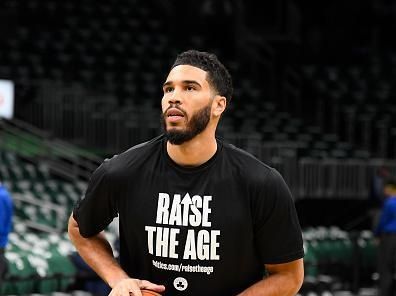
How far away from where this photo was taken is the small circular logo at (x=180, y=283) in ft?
11.0

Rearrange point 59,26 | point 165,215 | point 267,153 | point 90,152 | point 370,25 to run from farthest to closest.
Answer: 1. point 370,25
2. point 59,26
3. point 90,152
4. point 267,153
5. point 165,215

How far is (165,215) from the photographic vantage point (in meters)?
3.33

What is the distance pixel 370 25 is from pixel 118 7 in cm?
609

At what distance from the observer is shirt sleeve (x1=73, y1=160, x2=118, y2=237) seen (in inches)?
135

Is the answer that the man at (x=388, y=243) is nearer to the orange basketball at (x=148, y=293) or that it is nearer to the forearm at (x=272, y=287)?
the forearm at (x=272, y=287)

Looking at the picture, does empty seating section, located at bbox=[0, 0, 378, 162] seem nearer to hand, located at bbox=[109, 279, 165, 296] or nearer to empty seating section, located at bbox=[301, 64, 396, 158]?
empty seating section, located at bbox=[301, 64, 396, 158]

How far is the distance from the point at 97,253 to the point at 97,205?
185 mm

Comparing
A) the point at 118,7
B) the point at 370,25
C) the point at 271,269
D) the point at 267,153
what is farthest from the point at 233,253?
the point at 370,25

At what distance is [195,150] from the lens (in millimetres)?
3338

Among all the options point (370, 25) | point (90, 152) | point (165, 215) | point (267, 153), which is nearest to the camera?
point (165, 215)

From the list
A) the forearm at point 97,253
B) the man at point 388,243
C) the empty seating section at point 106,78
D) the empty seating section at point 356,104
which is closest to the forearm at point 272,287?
the forearm at point 97,253

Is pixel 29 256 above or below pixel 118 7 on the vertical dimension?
below

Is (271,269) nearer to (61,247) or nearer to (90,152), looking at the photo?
(61,247)

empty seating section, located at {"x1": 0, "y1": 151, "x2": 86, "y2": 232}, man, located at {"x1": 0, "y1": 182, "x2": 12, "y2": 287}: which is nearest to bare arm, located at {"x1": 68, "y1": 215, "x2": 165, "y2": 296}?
man, located at {"x1": 0, "y1": 182, "x2": 12, "y2": 287}
